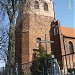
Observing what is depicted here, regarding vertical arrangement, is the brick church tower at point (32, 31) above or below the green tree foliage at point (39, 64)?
above

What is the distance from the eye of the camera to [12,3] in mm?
13797

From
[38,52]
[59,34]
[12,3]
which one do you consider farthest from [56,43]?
[12,3]

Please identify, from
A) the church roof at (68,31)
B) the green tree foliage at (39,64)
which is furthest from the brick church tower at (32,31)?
the church roof at (68,31)

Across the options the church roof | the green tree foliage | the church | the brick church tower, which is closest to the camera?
the green tree foliage

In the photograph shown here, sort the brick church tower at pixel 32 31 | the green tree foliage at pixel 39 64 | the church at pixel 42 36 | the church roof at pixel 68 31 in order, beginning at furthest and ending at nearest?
the church roof at pixel 68 31 < the church at pixel 42 36 < the brick church tower at pixel 32 31 < the green tree foliage at pixel 39 64

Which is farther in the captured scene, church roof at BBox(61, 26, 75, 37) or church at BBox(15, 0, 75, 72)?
church roof at BBox(61, 26, 75, 37)

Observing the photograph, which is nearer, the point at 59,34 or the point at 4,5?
the point at 4,5

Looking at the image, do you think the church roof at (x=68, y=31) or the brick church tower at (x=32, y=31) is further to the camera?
the church roof at (x=68, y=31)

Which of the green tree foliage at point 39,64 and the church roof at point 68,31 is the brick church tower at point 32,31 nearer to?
the green tree foliage at point 39,64

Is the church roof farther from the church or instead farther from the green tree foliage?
the green tree foliage

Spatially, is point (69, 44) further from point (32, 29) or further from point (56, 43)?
point (32, 29)

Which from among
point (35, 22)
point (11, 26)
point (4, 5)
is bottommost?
point (11, 26)

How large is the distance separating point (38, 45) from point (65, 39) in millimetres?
5147

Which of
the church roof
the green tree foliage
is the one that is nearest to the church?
the church roof
